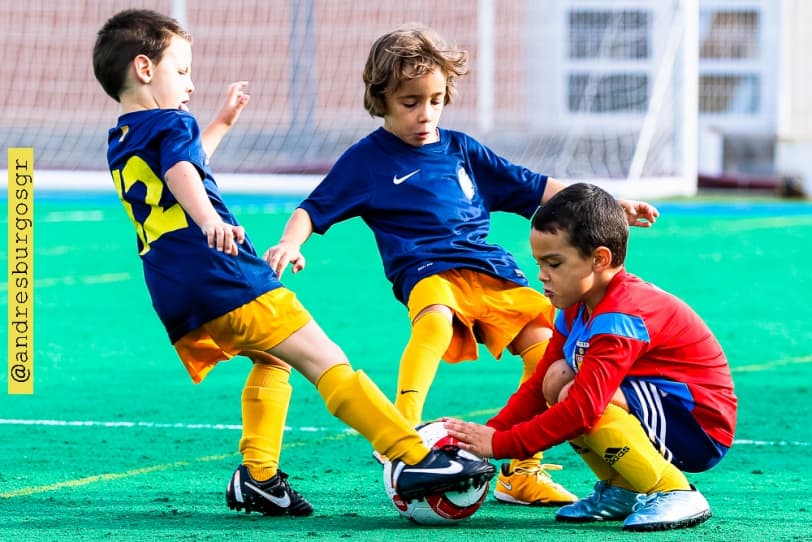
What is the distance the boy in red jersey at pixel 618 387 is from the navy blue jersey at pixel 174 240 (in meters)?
0.72

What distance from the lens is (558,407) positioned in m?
3.81

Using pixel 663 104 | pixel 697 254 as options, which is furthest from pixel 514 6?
pixel 697 254

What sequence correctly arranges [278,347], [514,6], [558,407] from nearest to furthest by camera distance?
[558,407] < [278,347] < [514,6]

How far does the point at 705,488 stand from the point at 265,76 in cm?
1723

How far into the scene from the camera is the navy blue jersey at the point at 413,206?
4707 millimetres

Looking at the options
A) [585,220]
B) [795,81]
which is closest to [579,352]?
[585,220]

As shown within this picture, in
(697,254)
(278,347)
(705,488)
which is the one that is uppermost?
(278,347)

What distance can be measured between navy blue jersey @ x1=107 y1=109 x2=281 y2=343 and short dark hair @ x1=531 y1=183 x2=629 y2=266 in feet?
2.68

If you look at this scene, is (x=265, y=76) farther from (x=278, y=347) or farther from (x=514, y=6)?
(x=278, y=347)

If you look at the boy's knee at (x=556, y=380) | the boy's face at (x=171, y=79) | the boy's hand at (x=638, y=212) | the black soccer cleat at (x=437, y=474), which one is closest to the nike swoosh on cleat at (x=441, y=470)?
the black soccer cleat at (x=437, y=474)

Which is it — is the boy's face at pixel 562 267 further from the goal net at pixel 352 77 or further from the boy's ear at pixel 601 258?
the goal net at pixel 352 77

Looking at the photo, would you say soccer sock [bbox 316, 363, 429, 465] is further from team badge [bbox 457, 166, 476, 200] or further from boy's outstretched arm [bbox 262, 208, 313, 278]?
team badge [bbox 457, 166, 476, 200]

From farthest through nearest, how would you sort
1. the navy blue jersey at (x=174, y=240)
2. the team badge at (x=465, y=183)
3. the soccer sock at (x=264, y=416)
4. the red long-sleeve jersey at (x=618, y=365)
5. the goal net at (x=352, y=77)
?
the goal net at (x=352, y=77), the team badge at (x=465, y=183), the soccer sock at (x=264, y=416), the navy blue jersey at (x=174, y=240), the red long-sleeve jersey at (x=618, y=365)

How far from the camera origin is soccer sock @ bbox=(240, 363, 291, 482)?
4.29m
